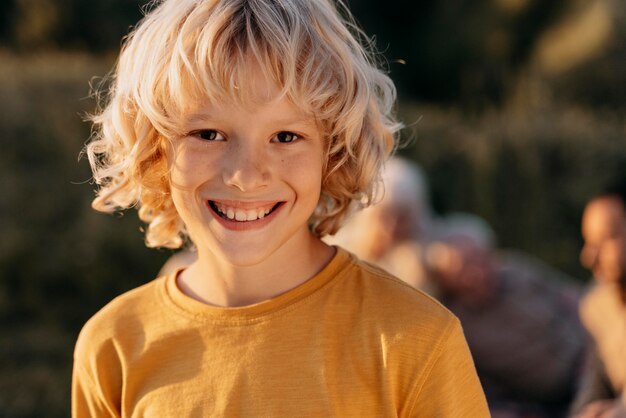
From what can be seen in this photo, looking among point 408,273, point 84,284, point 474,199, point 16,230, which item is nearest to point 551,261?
point 474,199

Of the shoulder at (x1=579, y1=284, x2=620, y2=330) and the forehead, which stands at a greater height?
the forehead

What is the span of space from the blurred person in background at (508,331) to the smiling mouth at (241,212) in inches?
106

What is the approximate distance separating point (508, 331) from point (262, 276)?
8.99 ft

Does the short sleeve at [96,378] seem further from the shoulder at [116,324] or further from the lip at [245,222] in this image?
the lip at [245,222]

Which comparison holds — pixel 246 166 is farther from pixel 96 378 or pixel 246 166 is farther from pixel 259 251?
pixel 96 378

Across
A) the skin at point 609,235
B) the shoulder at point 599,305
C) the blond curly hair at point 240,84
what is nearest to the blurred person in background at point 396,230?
the shoulder at point 599,305

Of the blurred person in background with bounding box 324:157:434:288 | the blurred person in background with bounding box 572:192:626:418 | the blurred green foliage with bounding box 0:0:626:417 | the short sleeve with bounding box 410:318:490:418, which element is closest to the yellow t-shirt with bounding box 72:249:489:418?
the short sleeve with bounding box 410:318:490:418

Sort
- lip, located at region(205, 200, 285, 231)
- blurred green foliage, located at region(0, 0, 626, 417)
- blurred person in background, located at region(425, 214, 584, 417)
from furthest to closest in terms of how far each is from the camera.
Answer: blurred green foliage, located at region(0, 0, 626, 417) < blurred person in background, located at region(425, 214, 584, 417) < lip, located at region(205, 200, 285, 231)

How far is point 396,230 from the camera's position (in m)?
4.84

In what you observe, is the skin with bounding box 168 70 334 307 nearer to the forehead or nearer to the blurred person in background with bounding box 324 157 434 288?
the forehead

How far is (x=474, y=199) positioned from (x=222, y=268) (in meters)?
4.50

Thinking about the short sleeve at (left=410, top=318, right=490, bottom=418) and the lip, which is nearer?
the short sleeve at (left=410, top=318, right=490, bottom=418)

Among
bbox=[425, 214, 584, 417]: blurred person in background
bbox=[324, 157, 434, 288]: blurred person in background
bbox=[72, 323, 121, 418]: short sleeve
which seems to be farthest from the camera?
bbox=[324, 157, 434, 288]: blurred person in background

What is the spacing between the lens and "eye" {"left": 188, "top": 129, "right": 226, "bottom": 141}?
1.78 m
